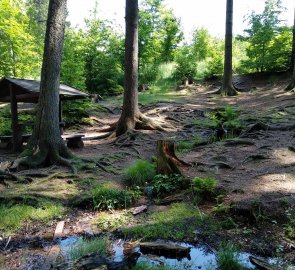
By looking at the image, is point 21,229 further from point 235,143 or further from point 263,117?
point 263,117

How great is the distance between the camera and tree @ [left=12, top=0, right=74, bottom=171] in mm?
7930

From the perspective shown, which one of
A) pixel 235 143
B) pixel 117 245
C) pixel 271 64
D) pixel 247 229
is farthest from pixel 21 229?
pixel 271 64

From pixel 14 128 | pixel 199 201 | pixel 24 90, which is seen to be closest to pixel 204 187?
pixel 199 201

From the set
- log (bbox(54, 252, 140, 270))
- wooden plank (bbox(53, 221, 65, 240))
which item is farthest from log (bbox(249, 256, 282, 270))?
wooden plank (bbox(53, 221, 65, 240))

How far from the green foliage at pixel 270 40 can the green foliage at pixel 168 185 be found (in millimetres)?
17440

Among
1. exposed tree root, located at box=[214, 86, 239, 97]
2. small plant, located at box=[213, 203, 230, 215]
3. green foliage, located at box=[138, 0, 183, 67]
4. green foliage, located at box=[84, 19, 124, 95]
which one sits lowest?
Answer: small plant, located at box=[213, 203, 230, 215]

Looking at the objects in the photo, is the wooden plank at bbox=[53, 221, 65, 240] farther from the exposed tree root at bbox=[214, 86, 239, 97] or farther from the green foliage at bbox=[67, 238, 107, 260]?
the exposed tree root at bbox=[214, 86, 239, 97]

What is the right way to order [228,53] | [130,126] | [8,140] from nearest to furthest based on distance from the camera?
[8,140] → [130,126] → [228,53]

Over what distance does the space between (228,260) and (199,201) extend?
1.93 m

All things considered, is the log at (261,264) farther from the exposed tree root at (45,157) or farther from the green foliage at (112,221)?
the exposed tree root at (45,157)

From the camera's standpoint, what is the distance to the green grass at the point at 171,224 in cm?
467

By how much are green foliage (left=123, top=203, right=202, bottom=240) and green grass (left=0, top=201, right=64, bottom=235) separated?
151 cm

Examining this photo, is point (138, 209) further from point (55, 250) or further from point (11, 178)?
point (11, 178)

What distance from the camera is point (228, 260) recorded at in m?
3.77
